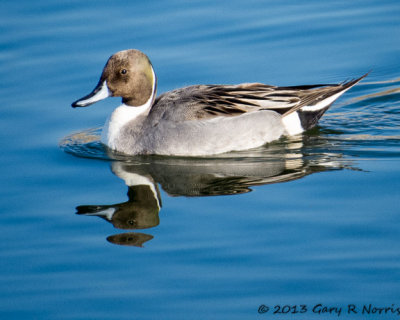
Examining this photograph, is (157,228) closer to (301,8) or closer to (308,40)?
(308,40)

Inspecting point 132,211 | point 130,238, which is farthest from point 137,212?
point 130,238

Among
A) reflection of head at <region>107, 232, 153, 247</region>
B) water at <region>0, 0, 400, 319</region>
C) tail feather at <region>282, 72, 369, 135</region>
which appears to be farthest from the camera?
tail feather at <region>282, 72, 369, 135</region>

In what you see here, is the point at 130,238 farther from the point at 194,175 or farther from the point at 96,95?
the point at 96,95

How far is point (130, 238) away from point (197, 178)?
1398 mm

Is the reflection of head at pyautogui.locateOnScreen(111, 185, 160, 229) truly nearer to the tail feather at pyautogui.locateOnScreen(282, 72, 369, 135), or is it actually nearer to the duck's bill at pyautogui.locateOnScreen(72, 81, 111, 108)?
the duck's bill at pyautogui.locateOnScreen(72, 81, 111, 108)

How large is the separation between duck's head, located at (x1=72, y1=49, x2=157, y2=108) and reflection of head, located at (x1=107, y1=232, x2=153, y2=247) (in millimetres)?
2278

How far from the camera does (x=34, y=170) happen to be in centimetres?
799

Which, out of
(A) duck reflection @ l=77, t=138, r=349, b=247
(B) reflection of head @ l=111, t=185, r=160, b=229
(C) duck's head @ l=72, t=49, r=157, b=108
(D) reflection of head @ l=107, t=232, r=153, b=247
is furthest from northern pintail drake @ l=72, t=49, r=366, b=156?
(D) reflection of head @ l=107, t=232, r=153, b=247

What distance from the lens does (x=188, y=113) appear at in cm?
834

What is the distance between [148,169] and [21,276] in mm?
2396

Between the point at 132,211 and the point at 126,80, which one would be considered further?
the point at 126,80

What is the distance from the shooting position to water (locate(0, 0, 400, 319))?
18.4 feet

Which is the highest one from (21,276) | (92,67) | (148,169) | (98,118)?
(92,67)

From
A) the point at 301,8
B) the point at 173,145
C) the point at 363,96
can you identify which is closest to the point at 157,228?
the point at 173,145
